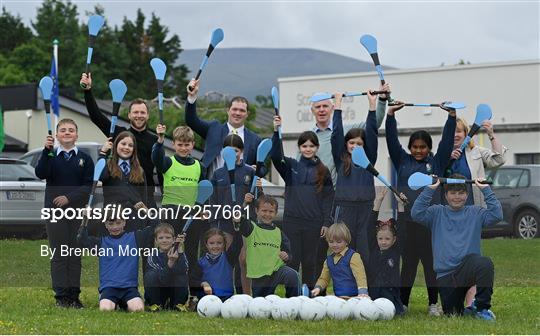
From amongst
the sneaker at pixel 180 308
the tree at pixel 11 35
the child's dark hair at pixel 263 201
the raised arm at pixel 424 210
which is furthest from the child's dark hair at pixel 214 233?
the tree at pixel 11 35

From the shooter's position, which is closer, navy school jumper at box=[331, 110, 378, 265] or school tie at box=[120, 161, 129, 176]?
navy school jumper at box=[331, 110, 378, 265]

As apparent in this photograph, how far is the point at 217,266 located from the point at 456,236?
83.6 inches

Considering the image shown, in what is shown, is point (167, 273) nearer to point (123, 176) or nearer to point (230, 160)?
point (123, 176)

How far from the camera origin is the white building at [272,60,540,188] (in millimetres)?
32188

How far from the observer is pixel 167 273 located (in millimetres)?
9852

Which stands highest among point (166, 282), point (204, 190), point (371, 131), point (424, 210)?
point (371, 131)

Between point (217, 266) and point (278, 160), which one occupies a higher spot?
point (278, 160)

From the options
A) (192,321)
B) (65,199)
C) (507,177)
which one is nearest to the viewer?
(192,321)

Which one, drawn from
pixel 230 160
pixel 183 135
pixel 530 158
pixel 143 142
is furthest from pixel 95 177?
pixel 530 158

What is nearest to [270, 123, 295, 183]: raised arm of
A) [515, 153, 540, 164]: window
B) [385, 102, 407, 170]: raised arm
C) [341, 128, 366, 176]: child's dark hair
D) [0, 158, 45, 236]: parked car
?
[341, 128, 366, 176]: child's dark hair

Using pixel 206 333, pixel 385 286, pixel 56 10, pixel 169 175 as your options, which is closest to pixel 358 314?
pixel 385 286

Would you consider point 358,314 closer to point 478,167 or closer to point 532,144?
point 478,167

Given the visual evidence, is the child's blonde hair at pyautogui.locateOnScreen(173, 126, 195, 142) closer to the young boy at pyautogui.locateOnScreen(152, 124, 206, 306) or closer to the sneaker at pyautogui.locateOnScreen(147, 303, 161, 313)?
the young boy at pyautogui.locateOnScreen(152, 124, 206, 306)

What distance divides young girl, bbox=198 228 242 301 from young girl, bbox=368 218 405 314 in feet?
4.12
